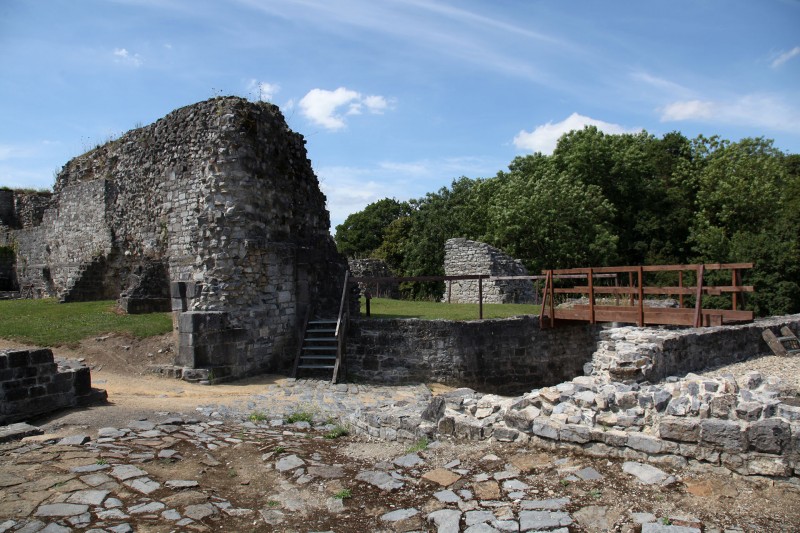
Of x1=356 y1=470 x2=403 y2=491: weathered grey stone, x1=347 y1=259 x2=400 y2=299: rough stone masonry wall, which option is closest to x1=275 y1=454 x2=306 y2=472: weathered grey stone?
x1=356 y1=470 x2=403 y2=491: weathered grey stone

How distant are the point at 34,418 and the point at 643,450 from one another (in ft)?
24.6

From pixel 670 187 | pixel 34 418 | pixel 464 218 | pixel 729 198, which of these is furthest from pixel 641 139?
pixel 34 418

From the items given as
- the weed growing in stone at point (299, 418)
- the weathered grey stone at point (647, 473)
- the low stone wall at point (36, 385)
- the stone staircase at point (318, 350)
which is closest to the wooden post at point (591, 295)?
the stone staircase at point (318, 350)

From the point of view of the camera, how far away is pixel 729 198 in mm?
29344

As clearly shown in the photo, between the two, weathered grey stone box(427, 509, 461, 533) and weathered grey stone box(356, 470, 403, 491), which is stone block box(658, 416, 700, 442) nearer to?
weathered grey stone box(427, 509, 461, 533)

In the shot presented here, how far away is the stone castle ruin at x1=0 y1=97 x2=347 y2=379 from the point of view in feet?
38.2

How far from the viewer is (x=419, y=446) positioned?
243 inches

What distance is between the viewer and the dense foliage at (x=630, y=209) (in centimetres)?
2617

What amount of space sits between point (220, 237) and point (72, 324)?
14.7 ft

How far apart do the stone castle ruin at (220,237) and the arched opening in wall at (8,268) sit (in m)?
10.7

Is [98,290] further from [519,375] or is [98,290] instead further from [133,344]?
[519,375]

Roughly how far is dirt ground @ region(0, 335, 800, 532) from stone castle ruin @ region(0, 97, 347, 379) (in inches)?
151

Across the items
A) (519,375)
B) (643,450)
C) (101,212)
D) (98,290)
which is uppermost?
(101,212)

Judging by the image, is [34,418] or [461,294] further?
[461,294]
